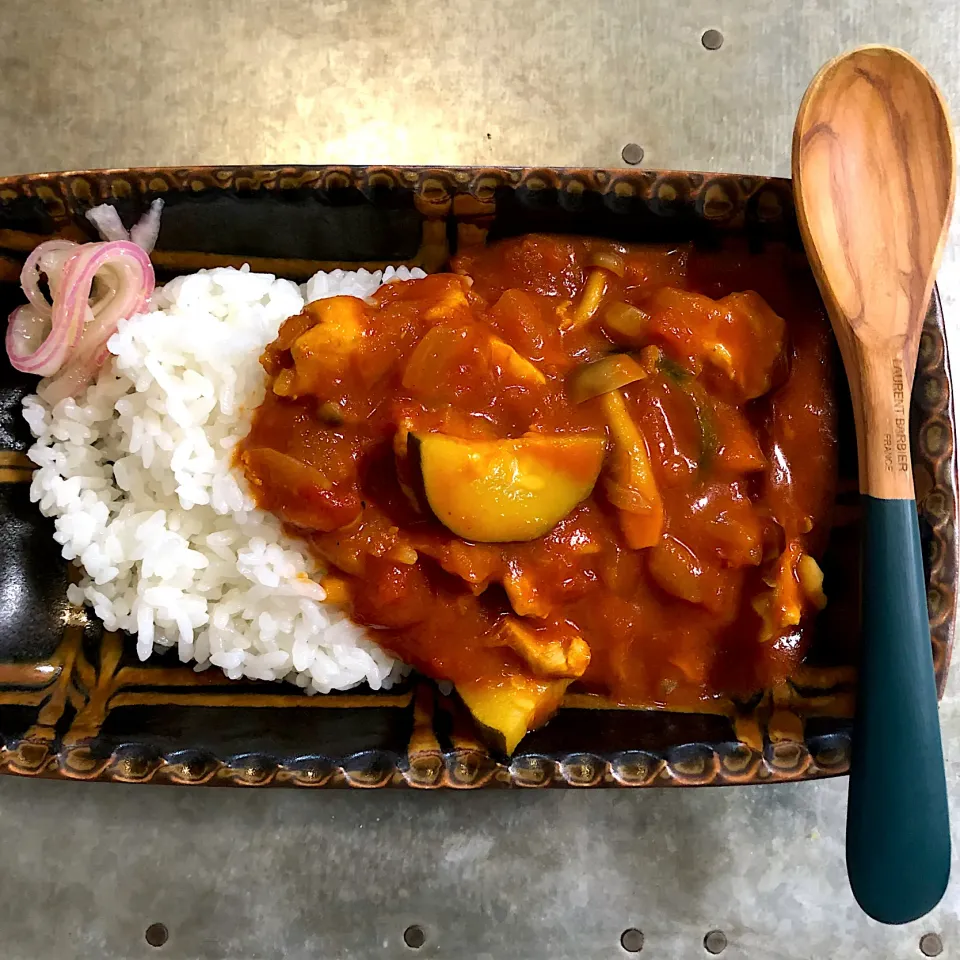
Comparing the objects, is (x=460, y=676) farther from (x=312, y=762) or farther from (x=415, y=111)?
(x=415, y=111)

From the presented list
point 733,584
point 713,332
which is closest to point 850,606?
point 733,584

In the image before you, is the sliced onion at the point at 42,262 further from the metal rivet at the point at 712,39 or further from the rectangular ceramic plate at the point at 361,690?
the metal rivet at the point at 712,39

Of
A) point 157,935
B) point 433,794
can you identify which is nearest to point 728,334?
point 433,794

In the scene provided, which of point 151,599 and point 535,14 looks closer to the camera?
point 151,599

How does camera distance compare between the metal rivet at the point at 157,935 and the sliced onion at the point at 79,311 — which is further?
the metal rivet at the point at 157,935

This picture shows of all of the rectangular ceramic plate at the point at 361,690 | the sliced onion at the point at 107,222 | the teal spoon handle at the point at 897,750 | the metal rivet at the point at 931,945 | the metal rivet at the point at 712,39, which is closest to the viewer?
the teal spoon handle at the point at 897,750

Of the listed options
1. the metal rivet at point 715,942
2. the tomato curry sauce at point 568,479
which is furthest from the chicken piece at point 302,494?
the metal rivet at point 715,942
